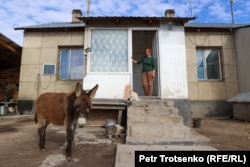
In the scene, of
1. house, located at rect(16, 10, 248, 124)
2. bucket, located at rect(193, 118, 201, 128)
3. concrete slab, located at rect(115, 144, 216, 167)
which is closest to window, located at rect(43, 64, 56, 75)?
house, located at rect(16, 10, 248, 124)

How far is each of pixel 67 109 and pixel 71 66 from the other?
22.2 ft

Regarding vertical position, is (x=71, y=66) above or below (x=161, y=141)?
above

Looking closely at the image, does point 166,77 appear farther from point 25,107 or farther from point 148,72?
point 25,107

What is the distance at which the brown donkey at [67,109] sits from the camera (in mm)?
3312

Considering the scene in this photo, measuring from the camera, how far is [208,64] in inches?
398

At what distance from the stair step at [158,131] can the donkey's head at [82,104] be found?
1707mm

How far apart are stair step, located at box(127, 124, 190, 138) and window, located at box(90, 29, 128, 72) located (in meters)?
3.09

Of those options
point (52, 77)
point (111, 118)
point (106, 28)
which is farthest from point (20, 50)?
point (111, 118)

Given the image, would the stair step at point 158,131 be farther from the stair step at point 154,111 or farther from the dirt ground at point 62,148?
the stair step at point 154,111

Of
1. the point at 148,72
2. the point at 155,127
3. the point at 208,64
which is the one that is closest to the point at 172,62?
the point at 148,72

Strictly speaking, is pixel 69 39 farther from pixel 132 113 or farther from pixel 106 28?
pixel 132 113

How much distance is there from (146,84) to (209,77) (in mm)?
4704

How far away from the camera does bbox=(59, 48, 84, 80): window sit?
10.0 meters

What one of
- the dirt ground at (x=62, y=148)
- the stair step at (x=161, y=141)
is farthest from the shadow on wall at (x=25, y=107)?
the stair step at (x=161, y=141)
